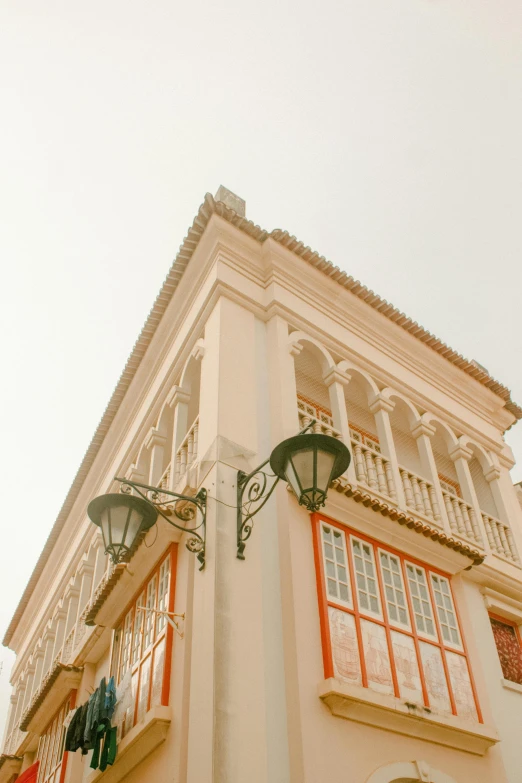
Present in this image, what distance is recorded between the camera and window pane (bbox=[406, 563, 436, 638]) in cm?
879

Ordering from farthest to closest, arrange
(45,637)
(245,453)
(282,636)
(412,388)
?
(45,637) → (412,388) → (245,453) → (282,636)

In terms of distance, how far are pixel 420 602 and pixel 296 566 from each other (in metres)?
2.07

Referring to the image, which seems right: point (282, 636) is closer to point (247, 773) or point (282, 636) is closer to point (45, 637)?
point (247, 773)

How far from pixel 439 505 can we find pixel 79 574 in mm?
7697

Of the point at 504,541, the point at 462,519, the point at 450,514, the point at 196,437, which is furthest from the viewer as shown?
the point at 504,541

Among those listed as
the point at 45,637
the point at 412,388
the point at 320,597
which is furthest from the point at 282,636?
the point at 45,637

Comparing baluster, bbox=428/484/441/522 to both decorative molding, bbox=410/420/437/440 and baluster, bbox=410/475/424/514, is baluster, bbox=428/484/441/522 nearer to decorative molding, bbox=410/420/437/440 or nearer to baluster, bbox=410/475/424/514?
baluster, bbox=410/475/424/514

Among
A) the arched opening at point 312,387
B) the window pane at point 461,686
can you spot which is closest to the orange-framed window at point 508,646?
the window pane at point 461,686

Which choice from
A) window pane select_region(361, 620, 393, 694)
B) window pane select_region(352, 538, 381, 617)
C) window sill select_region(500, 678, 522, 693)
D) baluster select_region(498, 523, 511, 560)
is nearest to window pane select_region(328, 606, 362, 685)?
window pane select_region(361, 620, 393, 694)

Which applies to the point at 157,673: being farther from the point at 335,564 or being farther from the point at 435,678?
the point at 435,678

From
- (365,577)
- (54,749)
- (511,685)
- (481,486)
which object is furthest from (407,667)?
(54,749)

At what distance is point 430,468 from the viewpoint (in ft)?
36.7

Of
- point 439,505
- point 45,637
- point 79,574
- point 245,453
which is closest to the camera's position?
point 245,453

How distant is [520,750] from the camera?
898 cm
